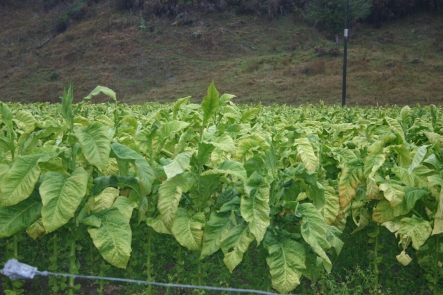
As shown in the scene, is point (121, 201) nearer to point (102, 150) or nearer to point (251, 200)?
point (102, 150)

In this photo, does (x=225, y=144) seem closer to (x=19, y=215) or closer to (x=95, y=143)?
(x=95, y=143)

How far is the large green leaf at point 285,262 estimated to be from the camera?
262 cm

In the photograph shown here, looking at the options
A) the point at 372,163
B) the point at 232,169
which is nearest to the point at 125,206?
the point at 232,169

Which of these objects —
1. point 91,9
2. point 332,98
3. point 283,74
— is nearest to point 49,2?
point 91,9

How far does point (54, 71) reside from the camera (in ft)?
123

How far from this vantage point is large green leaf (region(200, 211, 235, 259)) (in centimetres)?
273

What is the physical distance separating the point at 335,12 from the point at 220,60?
10.0 meters

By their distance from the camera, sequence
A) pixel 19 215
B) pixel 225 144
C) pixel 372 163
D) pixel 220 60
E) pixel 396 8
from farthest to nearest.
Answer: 1. pixel 396 8
2. pixel 220 60
3. pixel 372 163
4. pixel 225 144
5. pixel 19 215

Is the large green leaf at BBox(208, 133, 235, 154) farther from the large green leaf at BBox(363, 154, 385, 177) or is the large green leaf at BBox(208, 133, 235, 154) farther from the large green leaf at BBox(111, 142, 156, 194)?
the large green leaf at BBox(363, 154, 385, 177)

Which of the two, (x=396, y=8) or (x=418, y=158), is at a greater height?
(x=418, y=158)

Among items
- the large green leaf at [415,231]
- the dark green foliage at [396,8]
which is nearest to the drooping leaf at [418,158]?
the large green leaf at [415,231]

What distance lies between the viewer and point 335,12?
1474 inches

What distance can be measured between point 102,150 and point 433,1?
41.8 metres

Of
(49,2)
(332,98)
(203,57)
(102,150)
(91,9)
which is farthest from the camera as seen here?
(49,2)
